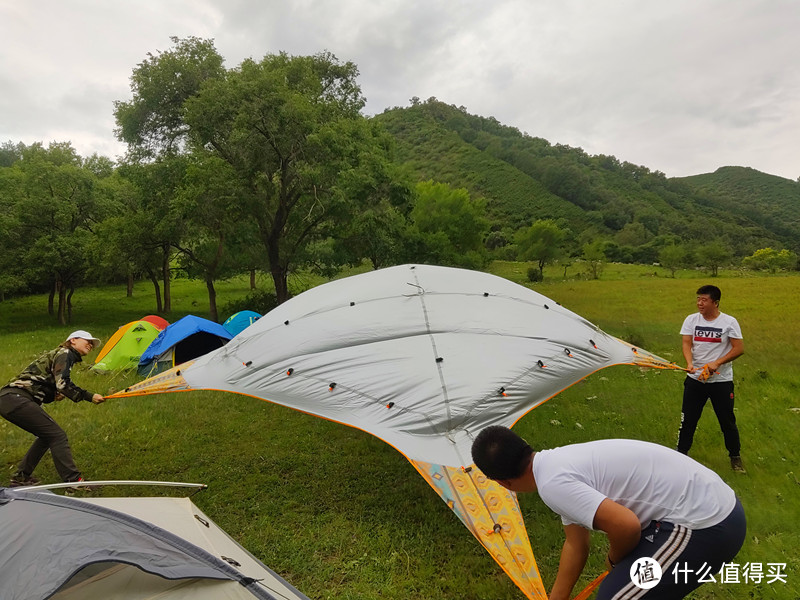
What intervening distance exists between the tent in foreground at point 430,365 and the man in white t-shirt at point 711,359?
71 cm

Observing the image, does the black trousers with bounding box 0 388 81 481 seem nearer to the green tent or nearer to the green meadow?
the green meadow

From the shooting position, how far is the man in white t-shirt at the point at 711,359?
4750 millimetres

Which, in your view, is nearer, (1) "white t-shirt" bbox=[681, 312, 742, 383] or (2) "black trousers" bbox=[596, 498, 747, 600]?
(2) "black trousers" bbox=[596, 498, 747, 600]

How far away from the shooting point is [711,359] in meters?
4.84

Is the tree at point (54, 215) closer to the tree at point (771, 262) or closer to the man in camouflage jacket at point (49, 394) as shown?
the man in camouflage jacket at point (49, 394)

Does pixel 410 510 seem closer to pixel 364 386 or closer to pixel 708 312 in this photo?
pixel 364 386

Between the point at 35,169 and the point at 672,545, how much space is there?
948 inches

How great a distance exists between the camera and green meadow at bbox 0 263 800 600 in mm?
3859

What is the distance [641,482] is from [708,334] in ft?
12.1

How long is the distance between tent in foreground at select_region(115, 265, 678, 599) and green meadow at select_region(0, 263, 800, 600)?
1.05 metres

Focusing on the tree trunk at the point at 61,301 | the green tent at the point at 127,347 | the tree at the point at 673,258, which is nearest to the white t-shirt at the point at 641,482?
the green tent at the point at 127,347

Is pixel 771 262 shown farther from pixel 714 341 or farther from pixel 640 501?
pixel 640 501

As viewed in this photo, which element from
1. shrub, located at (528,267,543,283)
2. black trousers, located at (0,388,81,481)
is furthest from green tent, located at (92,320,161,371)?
shrub, located at (528,267,543,283)

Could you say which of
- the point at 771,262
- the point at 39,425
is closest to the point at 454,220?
the point at 39,425
